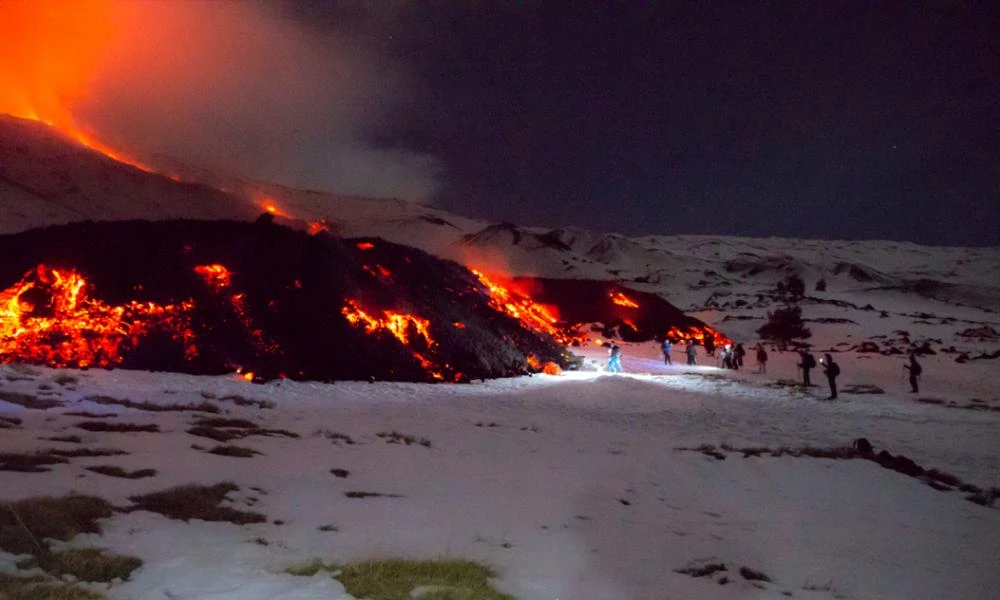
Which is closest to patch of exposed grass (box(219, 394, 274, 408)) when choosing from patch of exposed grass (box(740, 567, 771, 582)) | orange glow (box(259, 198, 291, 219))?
patch of exposed grass (box(740, 567, 771, 582))

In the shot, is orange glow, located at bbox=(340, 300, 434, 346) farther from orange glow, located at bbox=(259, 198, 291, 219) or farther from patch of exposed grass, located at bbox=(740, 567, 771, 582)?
patch of exposed grass, located at bbox=(740, 567, 771, 582)

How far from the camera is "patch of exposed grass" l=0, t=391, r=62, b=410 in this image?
12.1 metres

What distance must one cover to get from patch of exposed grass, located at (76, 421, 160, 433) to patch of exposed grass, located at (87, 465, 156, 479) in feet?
9.54

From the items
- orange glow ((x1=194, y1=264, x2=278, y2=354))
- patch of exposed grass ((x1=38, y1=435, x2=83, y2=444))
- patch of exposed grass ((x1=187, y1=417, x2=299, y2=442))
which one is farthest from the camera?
orange glow ((x1=194, y1=264, x2=278, y2=354))

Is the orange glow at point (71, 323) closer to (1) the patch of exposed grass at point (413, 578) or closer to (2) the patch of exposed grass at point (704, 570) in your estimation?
(1) the patch of exposed grass at point (413, 578)

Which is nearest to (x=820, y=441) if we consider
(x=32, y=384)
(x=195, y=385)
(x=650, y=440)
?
(x=650, y=440)

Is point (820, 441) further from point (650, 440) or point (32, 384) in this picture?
point (32, 384)

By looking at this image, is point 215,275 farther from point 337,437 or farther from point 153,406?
point 337,437

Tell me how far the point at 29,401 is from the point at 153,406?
7.52 ft

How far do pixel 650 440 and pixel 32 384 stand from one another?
15.2m

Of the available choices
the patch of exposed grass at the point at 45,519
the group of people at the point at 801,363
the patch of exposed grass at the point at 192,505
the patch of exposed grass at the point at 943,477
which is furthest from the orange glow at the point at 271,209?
the patch of exposed grass at the point at 943,477

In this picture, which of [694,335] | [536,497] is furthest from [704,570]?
[694,335]

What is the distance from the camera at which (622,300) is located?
193ft

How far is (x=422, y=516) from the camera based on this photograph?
759cm
